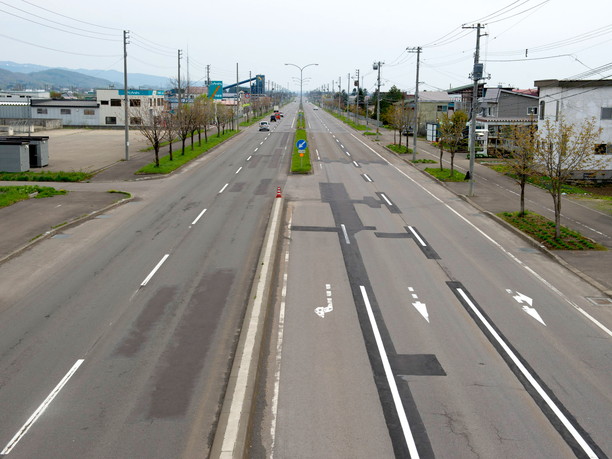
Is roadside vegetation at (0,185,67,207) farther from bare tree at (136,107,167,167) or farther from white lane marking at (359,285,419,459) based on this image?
white lane marking at (359,285,419,459)

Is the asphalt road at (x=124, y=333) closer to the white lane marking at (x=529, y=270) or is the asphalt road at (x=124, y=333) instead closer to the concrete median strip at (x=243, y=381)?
the concrete median strip at (x=243, y=381)

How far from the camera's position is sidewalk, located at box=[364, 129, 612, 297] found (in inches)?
746

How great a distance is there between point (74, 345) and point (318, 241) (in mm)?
11017

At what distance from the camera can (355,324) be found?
1386cm

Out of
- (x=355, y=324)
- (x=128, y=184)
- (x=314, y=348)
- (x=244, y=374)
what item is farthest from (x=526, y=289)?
(x=128, y=184)

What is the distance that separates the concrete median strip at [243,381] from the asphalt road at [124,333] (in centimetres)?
25

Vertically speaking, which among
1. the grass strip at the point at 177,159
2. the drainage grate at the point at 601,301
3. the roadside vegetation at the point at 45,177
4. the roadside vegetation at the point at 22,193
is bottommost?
the drainage grate at the point at 601,301

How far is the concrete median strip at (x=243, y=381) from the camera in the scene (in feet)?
27.5

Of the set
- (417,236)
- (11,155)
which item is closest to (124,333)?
(417,236)

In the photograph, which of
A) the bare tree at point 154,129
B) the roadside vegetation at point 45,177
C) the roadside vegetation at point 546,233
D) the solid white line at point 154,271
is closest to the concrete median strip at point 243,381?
the solid white line at point 154,271

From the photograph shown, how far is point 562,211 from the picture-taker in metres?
28.5

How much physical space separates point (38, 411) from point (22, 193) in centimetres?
2324

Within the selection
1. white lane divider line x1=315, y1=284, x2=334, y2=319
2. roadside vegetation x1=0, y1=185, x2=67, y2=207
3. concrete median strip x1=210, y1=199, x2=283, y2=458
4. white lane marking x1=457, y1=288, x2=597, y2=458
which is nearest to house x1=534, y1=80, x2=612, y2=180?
white lane marking x1=457, y1=288, x2=597, y2=458

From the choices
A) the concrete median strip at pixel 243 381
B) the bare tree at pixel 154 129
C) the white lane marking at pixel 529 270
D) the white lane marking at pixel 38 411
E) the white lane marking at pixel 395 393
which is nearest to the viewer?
the concrete median strip at pixel 243 381
